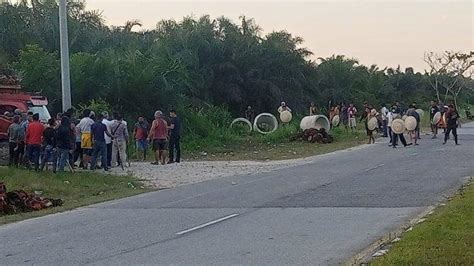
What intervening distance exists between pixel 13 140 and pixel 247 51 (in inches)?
1454

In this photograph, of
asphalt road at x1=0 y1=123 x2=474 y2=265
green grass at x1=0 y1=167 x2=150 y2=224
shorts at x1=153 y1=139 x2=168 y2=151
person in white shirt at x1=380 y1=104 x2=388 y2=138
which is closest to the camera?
asphalt road at x1=0 y1=123 x2=474 y2=265

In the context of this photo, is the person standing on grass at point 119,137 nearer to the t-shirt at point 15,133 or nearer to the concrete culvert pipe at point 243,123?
the t-shirt at point 15,133

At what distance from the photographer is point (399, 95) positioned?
94.2m

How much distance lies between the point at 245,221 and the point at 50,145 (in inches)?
444

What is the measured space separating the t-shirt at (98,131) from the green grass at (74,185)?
5.10 ft

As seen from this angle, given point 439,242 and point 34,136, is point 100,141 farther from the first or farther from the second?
point 439,242

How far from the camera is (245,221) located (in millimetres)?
14586

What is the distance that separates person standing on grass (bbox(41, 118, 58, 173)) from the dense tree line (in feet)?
42.6

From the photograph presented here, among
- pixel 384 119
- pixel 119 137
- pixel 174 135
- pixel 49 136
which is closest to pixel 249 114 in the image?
pixel 384 119

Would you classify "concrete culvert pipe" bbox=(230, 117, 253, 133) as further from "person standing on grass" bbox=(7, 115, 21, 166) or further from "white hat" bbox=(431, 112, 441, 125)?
"person standing on grass" bbox=(7, 115, 21, 166)

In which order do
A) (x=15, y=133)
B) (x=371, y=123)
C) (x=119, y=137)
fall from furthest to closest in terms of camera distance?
Result: 1. (x=371, y=123)
2. (x=119, y=137)
3. (x=15, y=133)

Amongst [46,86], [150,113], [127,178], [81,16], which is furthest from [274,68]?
[127,178]

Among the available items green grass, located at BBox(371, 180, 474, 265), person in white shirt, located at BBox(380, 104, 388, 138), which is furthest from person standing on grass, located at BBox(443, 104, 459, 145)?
green grass, located at BBox(371, 180, 474, 265)

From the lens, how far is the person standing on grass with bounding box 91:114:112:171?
2612cm
